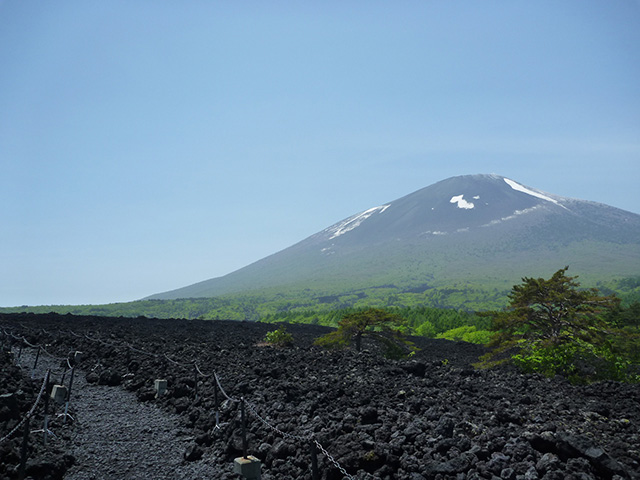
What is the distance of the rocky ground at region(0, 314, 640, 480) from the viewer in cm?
578

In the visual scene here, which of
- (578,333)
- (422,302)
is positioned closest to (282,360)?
(578,333)

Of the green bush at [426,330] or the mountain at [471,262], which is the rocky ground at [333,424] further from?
the mountain at [471,262]

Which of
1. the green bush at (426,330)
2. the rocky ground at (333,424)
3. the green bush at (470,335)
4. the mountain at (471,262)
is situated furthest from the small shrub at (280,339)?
the mountain at (471,262)

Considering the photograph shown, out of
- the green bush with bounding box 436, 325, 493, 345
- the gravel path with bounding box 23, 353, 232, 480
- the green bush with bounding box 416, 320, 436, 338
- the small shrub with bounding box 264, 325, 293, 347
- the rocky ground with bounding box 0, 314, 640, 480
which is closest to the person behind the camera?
the rocky ground with bounding box 0, 314, 640, 480

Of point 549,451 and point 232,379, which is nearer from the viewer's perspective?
point 549,451

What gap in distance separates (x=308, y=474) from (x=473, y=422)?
261cm

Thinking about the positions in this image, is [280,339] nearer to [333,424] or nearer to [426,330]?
Answer: [333,424]

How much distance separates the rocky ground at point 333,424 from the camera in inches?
227

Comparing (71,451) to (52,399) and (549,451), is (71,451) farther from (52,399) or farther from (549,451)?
(549,451)

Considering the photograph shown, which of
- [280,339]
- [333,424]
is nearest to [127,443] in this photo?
[333,424]

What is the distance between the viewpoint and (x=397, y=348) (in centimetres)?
1636

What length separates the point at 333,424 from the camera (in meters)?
7.54

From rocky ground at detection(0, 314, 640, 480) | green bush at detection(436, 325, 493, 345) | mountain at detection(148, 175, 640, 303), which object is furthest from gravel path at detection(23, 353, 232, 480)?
mountain at detection(148, 175, 640, 303)

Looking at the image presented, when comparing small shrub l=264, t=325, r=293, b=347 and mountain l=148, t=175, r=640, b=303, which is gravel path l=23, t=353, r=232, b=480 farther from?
mountain l=148, t=175, r=640, b=303
